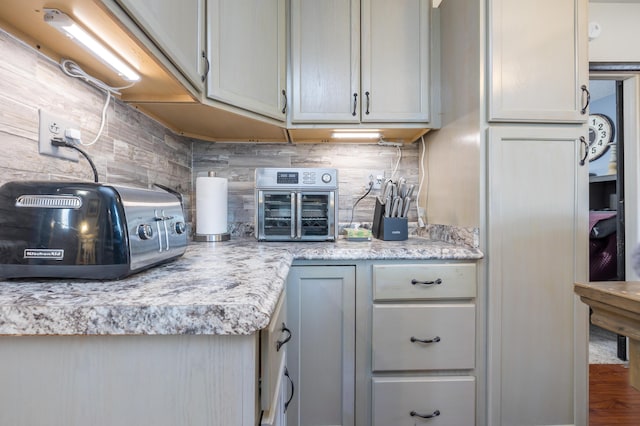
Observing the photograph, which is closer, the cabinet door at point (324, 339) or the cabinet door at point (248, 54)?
the cabinet door at point (248, 54)

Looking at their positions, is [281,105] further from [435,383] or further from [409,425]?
[409,425]

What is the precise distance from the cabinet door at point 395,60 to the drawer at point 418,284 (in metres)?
0.81

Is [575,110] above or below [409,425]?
above

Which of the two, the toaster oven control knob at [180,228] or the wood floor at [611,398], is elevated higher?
the toaster oven control knob at [180,228]

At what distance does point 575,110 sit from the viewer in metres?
1.29

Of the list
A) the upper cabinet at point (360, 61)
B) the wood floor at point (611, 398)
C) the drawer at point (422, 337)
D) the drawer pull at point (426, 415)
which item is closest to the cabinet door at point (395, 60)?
the upper cabinet at point (360, 61)

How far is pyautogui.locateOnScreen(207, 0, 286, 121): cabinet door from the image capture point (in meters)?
→ 1.17

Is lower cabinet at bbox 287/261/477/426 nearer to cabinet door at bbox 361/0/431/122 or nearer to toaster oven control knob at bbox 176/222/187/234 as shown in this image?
toaster oven control knob at bbox 176/222/187/234

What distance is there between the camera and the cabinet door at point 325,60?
5.16 feet

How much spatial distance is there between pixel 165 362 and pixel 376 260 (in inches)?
38.2

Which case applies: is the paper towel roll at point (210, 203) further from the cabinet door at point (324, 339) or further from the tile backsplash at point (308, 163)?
the cabinet door at point (324, 339)

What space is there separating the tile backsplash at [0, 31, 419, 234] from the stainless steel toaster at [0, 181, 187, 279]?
235 mm

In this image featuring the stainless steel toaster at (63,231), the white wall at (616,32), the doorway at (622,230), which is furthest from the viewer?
the white wall at (616,32)

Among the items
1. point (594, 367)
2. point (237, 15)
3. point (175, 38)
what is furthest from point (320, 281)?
point (594, 367)
